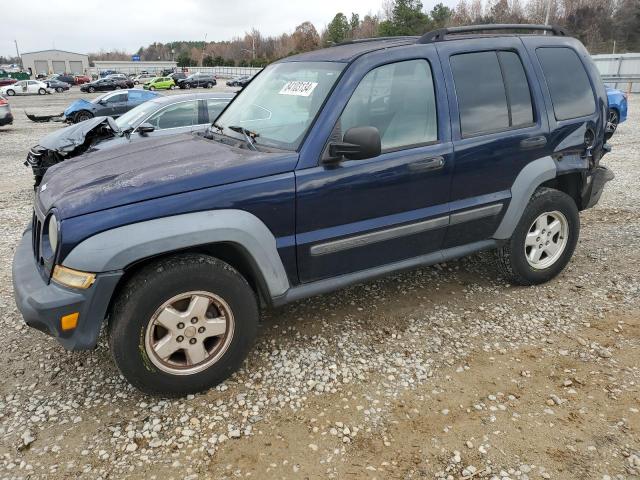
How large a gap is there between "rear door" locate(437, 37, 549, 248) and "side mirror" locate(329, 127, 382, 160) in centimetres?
84

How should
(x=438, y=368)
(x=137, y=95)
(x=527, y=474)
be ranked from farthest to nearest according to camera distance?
1. (x=137, y=95)
2. (x=438, y=368)
3. (x=527, y=474)

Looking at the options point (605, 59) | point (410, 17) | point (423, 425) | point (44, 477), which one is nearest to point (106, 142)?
point (44, 477)

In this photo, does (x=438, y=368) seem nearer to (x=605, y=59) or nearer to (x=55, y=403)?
(x=55, y=403)

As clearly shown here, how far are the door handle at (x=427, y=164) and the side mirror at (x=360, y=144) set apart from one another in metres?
0.45

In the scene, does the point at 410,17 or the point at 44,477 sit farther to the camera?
the point at 410,17

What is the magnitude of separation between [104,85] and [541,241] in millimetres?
47380

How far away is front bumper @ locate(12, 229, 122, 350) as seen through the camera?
8.14 ft

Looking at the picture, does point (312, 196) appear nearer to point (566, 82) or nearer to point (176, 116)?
point (566, 82)

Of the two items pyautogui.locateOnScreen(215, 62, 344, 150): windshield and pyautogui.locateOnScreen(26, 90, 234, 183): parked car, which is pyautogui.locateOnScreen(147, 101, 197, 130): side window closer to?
pyautogui.locateOnScreen(26, 90, 234, 183): parked car

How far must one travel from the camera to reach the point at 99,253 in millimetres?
2455

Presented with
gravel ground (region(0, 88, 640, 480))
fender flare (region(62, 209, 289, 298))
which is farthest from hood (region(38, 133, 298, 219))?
gravel ground (region(0, 88, 640, 480))

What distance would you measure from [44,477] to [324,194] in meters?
2.03

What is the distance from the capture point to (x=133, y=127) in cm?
782

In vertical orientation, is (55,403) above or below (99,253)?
below
